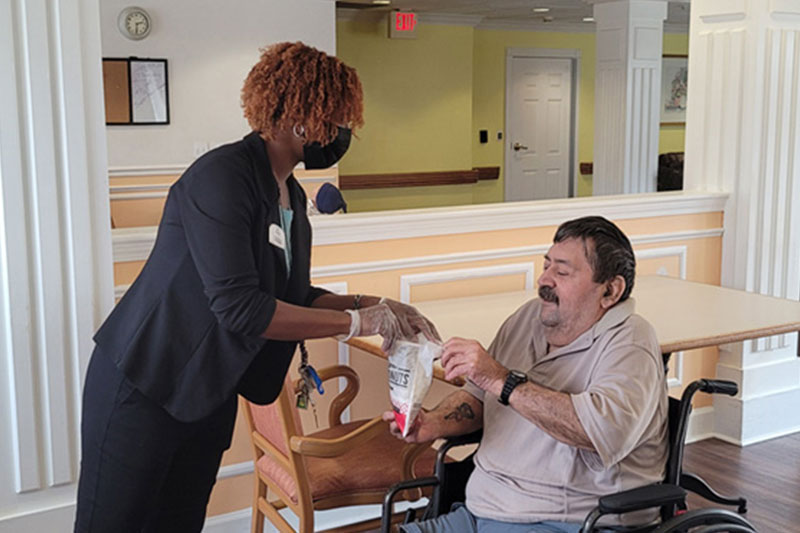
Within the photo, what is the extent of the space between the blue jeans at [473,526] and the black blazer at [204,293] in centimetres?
54

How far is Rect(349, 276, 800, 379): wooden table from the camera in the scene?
2.88 m

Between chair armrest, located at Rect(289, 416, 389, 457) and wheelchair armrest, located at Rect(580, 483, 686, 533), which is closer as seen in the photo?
wheelchair armrest, located at Rect(580, 483, 686, 533)

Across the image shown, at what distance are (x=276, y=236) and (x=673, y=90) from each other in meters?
11.1

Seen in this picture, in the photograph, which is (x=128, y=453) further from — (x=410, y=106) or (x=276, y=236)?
(x=410, y=106)

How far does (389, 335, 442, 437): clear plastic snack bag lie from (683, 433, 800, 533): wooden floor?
190 centimetres

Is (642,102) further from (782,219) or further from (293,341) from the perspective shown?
(293,341)

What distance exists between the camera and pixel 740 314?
3.19 metres

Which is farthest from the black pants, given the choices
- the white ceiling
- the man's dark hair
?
the white ceiling

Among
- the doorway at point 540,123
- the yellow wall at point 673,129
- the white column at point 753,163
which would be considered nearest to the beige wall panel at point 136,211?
the white column at point 753,163

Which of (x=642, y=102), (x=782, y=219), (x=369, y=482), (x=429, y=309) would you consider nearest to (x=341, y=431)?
(x=369, y=482)

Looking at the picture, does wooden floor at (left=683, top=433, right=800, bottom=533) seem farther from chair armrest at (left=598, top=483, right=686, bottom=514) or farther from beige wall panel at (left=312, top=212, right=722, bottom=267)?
chair armrest at (left=598, top=483, right=686, bottom=514)

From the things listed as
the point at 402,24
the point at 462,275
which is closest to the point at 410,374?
the point at 462,275

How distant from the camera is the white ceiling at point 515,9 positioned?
8875 millimetres

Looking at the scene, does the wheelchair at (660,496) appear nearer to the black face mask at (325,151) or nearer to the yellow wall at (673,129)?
the black face mask at (325,151)
